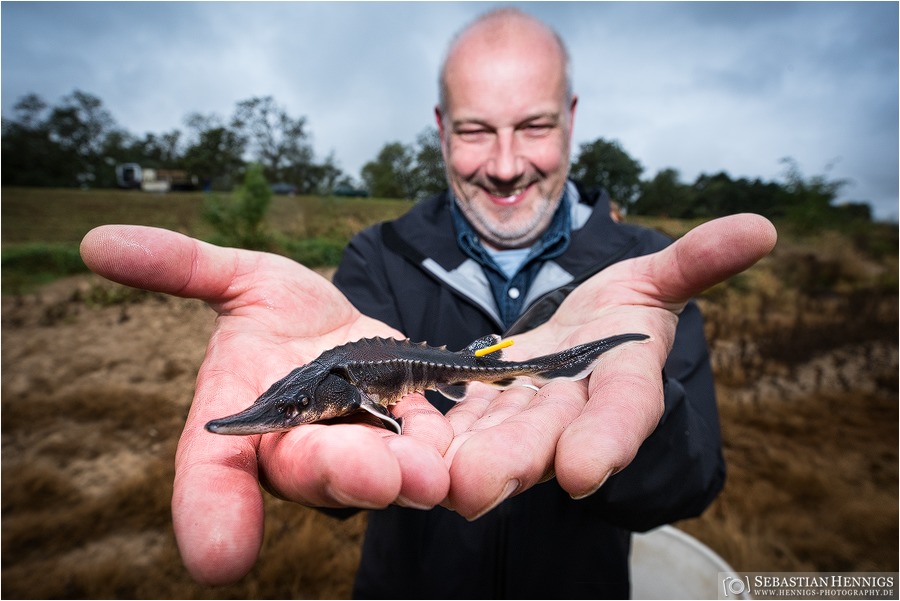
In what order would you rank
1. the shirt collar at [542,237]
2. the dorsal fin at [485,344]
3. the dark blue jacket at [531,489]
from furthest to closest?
the shirt collar at [542,237]
the dark blue jacket at [531,489]
the dorsal fin at [485,344]

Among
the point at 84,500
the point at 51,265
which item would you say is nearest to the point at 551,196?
the point at 84,500

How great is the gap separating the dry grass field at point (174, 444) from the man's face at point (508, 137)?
2.95 metres

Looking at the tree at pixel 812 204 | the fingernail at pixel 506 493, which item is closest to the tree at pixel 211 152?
the fingernail at pixel 506 493

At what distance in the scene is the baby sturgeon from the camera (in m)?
1.36

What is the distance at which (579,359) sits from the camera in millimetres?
1733

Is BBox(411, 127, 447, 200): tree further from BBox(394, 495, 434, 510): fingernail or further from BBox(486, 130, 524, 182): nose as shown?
BBox(394, 495, 434, 510): fingernail

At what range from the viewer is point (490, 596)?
8.75ft

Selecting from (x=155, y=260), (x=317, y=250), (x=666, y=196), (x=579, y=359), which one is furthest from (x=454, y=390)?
(x=317, y=250)

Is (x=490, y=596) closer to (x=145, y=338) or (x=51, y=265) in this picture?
(x=145, y=338)

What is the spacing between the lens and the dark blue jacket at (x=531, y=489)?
→ 230cm

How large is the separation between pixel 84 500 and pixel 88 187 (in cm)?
361

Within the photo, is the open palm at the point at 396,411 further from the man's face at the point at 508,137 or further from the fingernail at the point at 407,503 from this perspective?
the man's face at the point at 508,137

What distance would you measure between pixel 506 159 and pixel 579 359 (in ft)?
6.22

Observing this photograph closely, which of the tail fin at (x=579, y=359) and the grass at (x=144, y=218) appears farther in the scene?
the grass at (x=144, y=218)
